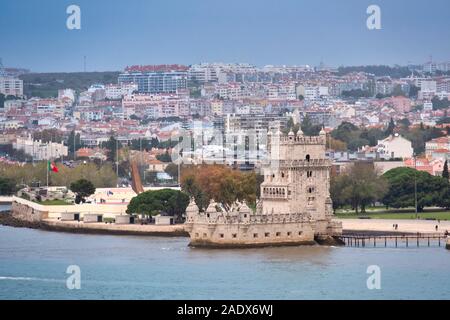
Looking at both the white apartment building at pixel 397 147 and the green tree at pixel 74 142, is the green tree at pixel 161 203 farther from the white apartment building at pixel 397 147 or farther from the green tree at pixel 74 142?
the green tree at pixel 74 142

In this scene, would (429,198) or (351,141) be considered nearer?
(429,198)

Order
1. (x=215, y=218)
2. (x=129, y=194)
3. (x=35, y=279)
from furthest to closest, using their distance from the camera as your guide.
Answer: (x=129, y=194) → (x=215, y=218) → (x=35, y=279)

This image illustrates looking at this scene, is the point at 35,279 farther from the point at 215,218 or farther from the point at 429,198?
the point at 429,198

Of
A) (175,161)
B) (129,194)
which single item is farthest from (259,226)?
(175,161)

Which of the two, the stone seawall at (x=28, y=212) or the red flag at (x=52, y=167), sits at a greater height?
the red flag at (x=52, y=167)
